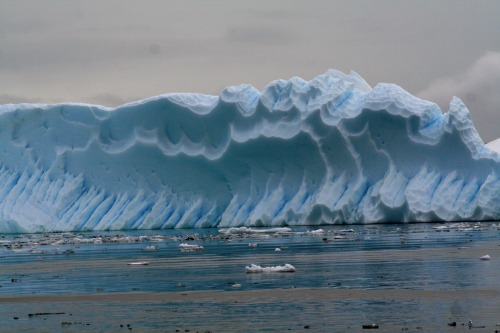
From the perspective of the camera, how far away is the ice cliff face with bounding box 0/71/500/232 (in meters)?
34.8

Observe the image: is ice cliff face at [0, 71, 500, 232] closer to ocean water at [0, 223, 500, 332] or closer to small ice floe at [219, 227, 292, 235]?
small ice floe at [219, 227, 292, 235]

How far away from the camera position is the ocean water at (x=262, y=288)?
10570 mm

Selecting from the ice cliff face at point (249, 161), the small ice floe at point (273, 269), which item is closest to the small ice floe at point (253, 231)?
the ice cliff face at point (249, 161)

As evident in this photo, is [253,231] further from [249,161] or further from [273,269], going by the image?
[273,269]

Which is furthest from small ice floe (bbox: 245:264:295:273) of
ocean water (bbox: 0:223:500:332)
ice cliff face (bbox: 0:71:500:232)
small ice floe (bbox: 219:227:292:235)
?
ice cliff face (bbox: 0:71:500:232)

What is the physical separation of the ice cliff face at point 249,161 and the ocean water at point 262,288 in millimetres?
10018

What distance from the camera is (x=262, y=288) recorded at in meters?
13.8

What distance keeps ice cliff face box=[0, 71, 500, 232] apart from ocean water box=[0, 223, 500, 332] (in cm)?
1002

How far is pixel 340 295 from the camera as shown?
495 inches

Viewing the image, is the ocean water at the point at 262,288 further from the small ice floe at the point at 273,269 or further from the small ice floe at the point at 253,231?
the small ice floe at the point at 253,231

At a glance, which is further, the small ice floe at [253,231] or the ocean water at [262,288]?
the small ice floe at [253,231]

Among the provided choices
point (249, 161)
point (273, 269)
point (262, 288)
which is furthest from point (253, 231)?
point (262, 288)

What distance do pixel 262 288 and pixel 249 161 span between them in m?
23.6

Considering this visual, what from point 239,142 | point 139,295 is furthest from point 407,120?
point 139,295
